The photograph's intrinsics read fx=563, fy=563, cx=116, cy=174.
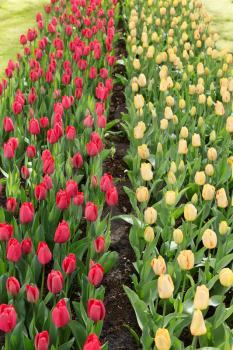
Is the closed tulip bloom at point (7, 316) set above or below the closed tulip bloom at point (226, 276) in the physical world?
above

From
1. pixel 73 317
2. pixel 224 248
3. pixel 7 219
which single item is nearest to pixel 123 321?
pixel 73 317

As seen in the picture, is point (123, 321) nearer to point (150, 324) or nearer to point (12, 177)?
point (150, 324)

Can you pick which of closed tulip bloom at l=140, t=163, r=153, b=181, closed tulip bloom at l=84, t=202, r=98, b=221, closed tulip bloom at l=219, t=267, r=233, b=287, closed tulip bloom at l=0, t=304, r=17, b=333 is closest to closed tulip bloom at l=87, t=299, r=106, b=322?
closed tulip bloom at l=0, t=304, r=17, b=333

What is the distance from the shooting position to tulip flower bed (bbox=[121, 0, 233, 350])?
2396 millimetres

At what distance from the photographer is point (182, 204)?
10.9 feet

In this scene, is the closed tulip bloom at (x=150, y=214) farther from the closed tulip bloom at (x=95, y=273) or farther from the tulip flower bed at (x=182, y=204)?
the closed tulip bloom at (x=95, y=273)

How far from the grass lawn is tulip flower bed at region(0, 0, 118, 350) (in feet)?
6.03

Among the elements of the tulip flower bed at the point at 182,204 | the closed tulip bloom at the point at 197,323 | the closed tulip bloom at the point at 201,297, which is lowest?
the tulip flower bed at the point at 182,204

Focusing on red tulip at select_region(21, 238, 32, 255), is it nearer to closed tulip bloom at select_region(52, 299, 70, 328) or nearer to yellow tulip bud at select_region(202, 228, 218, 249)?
closed tulip bloom at select_region(52, 299, 70, 328)

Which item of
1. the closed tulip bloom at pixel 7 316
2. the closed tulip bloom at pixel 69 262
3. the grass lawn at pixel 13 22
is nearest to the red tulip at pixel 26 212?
the closed tulip bloom at pixel 69 262

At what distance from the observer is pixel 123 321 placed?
2775mm

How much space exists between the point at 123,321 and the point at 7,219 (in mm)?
885

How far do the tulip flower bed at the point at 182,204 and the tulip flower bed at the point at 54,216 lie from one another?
0.76 feet

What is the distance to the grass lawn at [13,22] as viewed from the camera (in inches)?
284
